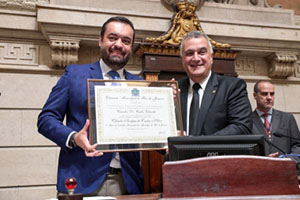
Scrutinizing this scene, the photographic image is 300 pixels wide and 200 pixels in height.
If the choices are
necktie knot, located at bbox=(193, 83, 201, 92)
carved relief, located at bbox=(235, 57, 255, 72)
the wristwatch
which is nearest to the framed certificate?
the wristwatch

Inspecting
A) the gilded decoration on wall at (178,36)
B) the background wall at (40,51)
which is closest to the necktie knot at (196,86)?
the gilded decoration on wall at (178,36)

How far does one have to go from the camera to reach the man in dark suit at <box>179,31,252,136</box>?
2094 mm

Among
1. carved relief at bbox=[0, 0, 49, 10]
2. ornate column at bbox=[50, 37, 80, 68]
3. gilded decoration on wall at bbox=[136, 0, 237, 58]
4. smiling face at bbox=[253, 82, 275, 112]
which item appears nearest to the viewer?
smiling face at bbox=[253, 82, 275, 112]

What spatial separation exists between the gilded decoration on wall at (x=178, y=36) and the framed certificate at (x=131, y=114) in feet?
7.32

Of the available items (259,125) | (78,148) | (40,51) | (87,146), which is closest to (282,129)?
(259,125)

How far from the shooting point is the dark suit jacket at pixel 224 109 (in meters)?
2.09

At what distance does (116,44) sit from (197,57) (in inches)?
23.0

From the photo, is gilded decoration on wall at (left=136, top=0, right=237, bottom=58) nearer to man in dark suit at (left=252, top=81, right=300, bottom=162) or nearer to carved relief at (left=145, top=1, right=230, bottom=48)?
carved relief at (left=145, top=1, right=230, bottom=48)

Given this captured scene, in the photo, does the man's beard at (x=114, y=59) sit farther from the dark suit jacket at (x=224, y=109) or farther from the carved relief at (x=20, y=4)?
the carved relief at (x=20, y=4)

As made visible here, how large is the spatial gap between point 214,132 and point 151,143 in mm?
558

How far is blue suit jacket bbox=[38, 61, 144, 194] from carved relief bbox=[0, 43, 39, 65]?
212cm

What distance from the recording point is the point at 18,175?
12.0 feet

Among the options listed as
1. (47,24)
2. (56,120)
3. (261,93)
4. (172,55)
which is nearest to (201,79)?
(56,120)

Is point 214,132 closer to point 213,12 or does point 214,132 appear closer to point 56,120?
point 56,120
